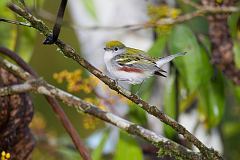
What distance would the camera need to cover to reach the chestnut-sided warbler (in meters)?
1.29

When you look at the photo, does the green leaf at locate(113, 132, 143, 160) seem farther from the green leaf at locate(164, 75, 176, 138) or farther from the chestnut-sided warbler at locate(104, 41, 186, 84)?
the chestnut-sided warbler at locate(104, 41, 186, 84)

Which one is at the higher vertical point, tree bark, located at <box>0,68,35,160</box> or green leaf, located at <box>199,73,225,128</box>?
green leaf, located at <box>199,73,225,128</box>

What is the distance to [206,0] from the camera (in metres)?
1.86

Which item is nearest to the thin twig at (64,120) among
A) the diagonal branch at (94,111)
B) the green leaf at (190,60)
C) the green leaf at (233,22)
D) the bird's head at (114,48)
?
the diagonal branch at (94,111)

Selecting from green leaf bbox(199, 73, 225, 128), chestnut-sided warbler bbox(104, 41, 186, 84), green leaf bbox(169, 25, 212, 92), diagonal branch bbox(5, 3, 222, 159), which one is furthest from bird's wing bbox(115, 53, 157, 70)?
green leaf bbox(199, 73, 225, 128)

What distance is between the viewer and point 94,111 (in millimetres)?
1455

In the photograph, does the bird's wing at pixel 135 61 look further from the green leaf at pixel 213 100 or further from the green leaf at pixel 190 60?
the green leaf at pixel 213 100

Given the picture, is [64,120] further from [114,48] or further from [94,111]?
[114,48]

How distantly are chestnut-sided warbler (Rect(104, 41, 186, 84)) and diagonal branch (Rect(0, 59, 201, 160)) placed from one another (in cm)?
15

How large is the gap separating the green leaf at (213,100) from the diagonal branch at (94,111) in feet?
1.86

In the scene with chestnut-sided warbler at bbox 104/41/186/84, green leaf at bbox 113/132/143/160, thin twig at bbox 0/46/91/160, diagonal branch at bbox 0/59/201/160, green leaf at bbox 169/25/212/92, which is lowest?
green leaf at bbox 113/132/143/160

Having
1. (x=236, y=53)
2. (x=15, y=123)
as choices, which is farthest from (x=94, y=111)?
(x=236, y=53)

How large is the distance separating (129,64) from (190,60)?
18.7 inches

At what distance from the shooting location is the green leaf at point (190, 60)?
1.75 m
